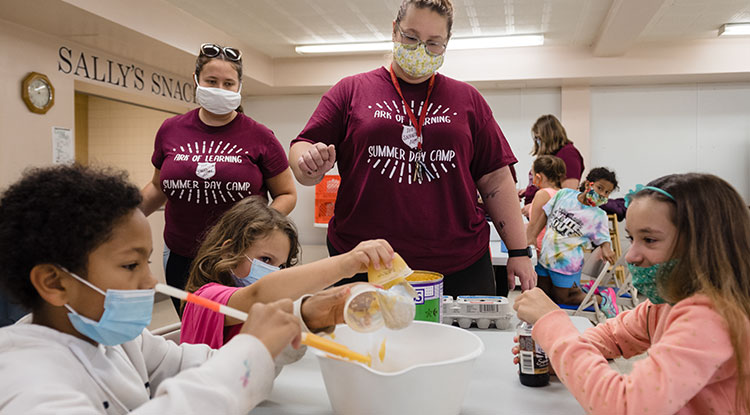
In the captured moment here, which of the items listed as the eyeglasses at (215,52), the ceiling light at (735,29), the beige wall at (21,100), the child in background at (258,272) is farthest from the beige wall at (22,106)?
the ceiling light at (735,29)

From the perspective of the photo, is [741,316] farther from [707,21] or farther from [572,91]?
[572,91]

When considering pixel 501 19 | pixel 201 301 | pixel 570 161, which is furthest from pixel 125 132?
pixel 201 301

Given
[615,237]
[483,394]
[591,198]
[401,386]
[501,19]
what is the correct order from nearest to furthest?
[401,386] < [483,394] < [591,198] < [615,237] < [501,19]

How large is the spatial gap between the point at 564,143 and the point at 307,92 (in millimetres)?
3786

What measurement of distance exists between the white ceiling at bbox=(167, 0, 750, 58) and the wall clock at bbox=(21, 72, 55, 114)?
1.26m

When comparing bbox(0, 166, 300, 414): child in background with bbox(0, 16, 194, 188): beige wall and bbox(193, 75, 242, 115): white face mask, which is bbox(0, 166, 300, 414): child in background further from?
bbox(0, 16, 194, 188): beige wall

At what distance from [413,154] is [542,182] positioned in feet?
8.91

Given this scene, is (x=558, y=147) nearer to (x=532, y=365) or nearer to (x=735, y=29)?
(x=735, y=29)

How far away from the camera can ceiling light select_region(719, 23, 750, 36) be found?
17.1ft

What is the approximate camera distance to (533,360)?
1.08m

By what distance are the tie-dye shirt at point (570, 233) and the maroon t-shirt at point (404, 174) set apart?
2.01 metres

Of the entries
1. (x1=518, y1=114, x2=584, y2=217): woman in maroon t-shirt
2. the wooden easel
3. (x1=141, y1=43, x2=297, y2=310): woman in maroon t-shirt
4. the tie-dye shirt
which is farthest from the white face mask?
the wooden easel

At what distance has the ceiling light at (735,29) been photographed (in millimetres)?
5219

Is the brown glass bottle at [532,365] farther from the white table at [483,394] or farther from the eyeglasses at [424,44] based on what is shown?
the eyeglasses at [424,44]
